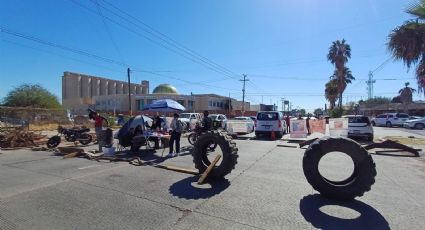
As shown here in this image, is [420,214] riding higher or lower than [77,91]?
lower

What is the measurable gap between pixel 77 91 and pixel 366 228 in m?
139

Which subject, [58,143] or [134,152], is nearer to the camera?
[134,152]

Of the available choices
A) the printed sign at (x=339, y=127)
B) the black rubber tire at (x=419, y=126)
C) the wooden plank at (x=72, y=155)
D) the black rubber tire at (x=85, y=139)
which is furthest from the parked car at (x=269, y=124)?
the black rubber tire at (x=419, y=126)

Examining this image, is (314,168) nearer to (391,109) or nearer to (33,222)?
(33,222)

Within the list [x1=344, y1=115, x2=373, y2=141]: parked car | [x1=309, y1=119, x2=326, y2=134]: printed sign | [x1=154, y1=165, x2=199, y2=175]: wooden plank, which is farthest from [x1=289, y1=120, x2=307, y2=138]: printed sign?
[x1=154, y1=165, x2=199, y2=175]: wooden plank

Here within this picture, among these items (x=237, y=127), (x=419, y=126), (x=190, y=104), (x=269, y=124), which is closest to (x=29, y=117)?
(x=237, y=127)

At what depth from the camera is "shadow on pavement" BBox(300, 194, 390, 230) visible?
15.7 feet

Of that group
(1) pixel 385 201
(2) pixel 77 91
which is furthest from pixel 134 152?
(2) pixel 77 91

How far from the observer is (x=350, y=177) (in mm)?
6438

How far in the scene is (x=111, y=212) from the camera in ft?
17.4

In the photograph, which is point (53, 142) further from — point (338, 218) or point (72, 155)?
point (338, 218)

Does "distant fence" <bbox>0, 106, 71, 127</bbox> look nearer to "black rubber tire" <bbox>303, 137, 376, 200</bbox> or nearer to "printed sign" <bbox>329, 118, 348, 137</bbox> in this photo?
"black rubber tire" <bbox>303, 137, 376, 200</bbox>

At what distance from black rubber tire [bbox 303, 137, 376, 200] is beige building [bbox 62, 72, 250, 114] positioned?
210 ft

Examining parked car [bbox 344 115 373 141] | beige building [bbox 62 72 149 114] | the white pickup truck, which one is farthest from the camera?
beige building [bbox 62 72 149 114]
